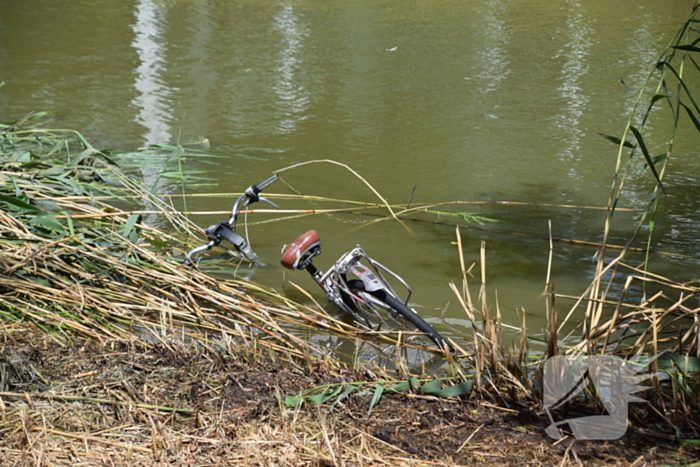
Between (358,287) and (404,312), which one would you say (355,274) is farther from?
(404,312)

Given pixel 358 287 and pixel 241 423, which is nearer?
pixel 241 423

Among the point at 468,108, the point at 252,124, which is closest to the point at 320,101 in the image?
the point at 252,124

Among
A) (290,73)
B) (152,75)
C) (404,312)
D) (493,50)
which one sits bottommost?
(152,75)

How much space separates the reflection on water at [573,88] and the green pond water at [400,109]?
3 centimetres

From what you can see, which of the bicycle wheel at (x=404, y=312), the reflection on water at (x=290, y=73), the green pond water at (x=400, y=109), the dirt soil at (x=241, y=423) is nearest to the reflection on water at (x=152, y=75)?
the green pond water at (x=400, y=109)

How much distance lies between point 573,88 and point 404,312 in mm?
5599

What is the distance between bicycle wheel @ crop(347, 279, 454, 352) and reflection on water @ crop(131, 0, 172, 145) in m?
3.50

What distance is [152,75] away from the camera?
8312 mm

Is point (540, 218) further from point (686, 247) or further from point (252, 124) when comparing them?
point (252, 124)

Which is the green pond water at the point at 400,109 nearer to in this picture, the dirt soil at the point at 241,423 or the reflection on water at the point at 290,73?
the reflection on water at the point at 290,73

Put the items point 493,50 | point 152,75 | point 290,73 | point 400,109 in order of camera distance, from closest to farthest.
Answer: point 400,109, point 152,75, point 290,73, point 493,50

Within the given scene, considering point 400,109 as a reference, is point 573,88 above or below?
above

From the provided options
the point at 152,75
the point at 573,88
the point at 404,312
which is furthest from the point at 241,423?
the point at 152,75

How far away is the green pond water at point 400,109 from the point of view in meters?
4.30
